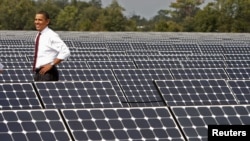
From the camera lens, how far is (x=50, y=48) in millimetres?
13414

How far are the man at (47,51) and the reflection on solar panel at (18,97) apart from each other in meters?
1.22

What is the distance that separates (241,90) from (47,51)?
10.4ft

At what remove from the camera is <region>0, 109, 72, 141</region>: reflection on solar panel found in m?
7.68

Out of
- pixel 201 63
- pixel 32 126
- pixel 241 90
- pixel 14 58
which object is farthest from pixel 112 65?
pixel 32 126

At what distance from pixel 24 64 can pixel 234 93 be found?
268 inches

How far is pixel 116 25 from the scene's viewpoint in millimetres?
112562

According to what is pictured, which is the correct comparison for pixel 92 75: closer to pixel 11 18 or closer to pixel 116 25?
pixel 116 25

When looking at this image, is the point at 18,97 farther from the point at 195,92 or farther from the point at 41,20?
the point at 195,92

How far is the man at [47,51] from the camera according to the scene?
13.2m

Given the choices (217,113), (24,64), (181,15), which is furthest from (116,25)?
(217,113)

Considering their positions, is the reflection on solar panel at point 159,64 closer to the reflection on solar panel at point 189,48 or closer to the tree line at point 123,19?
the reflection on solar panel at point 189,48

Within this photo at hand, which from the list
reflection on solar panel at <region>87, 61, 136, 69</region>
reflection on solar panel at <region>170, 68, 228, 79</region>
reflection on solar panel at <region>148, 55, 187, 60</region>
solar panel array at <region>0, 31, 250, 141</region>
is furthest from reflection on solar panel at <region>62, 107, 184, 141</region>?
reflection on solar panel at <region>148, 55, 187, 60</region>

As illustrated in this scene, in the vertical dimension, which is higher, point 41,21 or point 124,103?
point 41,21

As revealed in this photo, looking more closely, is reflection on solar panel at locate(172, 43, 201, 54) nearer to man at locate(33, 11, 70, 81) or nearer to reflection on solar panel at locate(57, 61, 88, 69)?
reflection on solar panel at locate(57, 61, 88, 69)
